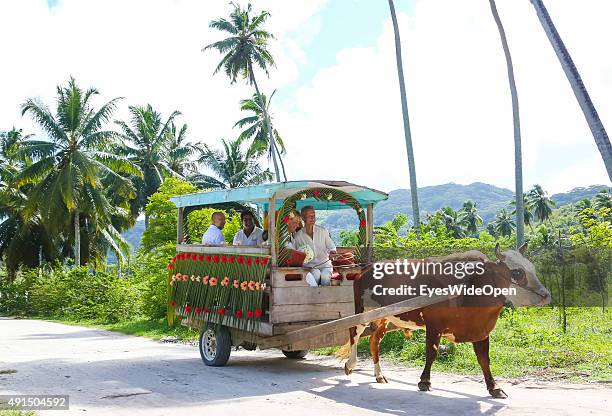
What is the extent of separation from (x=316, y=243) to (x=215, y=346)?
7.76 ft

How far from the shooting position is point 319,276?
8.70 metres

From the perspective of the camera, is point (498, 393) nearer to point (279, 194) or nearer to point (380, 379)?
point (380, 379)

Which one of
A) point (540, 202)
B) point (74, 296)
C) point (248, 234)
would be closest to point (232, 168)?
point (74, 296)

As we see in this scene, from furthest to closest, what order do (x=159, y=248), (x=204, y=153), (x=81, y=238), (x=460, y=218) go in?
1. (x=460, y=218)
2. (x=204, y=153)
3. (x=81, y=238)
4. (x=159, y=248)

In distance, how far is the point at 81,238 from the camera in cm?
3531

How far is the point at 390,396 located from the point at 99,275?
772 inches

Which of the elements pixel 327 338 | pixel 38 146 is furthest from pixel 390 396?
pixel 38 146

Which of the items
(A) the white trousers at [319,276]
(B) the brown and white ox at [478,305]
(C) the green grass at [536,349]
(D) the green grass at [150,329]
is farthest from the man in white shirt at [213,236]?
(D) the green grass at [150,329]

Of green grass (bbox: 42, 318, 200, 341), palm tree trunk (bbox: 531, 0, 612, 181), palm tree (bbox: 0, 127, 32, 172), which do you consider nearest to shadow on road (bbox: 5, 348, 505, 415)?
green grass (bbox: 42, 318, 200, 341)

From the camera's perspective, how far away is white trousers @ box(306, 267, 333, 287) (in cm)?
859

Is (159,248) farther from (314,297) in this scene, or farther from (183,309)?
(314,297)

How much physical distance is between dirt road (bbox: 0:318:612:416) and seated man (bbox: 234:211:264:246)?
74.1 inches

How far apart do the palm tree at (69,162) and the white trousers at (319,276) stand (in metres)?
22.5

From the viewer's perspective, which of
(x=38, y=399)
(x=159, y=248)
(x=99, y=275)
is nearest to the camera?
(x=38, y=399)
